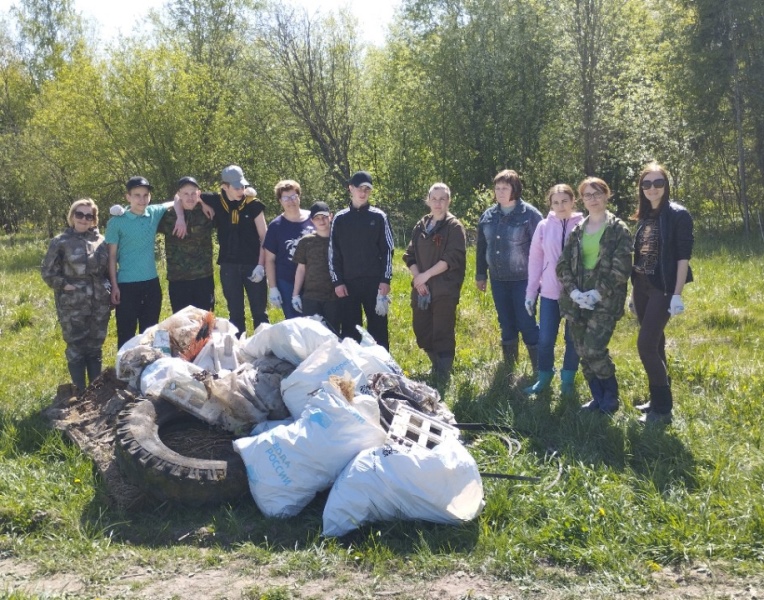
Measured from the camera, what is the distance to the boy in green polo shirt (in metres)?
6.43

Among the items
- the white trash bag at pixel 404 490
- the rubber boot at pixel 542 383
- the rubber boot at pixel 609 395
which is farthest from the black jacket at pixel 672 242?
the white trash bag at pixel 404 490

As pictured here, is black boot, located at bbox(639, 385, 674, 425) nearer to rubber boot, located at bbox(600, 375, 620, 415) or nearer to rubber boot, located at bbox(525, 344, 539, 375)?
rubber boot, located at bbox(600, 375, 620, 415)

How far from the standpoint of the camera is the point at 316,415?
4.34m

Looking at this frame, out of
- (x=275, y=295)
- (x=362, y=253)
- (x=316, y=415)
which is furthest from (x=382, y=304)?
(x=316, y=415)

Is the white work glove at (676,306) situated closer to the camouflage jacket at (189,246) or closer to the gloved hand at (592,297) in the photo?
the gloved hand at (592,297)

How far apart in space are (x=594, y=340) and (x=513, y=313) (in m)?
1.31

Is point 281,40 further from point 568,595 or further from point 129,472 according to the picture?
point 568,595

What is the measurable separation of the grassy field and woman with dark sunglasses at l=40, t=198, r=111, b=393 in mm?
725

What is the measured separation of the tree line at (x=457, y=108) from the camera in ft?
57.8

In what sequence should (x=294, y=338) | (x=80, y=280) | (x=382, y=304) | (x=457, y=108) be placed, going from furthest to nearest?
(x=457, y=108) → (x=382, y=304) → (x=80, y=280) → (x=294, y=338)

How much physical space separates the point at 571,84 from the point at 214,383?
16035 millimetres

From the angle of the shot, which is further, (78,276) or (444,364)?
(444,364)

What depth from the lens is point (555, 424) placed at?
5469mm

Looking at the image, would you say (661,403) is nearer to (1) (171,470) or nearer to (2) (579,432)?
(2) (579,432)
